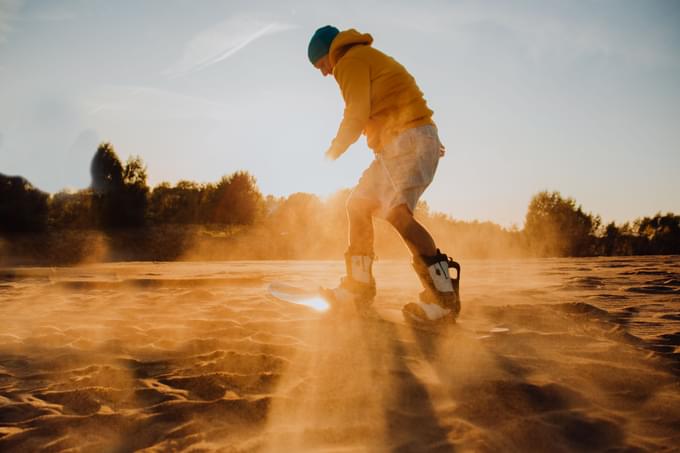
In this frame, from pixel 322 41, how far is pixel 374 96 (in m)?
0.62

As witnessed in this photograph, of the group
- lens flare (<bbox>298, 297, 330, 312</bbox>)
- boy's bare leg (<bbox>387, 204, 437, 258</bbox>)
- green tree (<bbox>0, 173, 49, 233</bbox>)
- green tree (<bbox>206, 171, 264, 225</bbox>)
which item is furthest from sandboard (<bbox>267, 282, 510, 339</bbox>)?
green tree (<bbox>206, 171, 264, 225</bbox>)

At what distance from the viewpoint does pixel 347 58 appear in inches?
111

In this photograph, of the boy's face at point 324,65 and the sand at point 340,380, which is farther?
the boy's face at point 324,65

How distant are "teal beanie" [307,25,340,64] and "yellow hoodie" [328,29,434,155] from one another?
161 millimetres

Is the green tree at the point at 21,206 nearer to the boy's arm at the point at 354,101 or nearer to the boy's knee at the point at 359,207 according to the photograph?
the boy's knee at the point at 359,207

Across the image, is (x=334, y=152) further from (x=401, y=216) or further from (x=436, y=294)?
(x=436, y=294)

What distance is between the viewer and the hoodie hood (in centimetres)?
289

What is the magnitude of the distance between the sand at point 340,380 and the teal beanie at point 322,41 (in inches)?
71.7

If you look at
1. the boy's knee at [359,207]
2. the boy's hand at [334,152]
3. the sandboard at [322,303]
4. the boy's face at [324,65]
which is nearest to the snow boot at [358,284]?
the sandboard at [322,303]

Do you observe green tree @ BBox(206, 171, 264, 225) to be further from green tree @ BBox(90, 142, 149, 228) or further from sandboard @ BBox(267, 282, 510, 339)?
sandboard @ BBox(267, 282, 510, 339)

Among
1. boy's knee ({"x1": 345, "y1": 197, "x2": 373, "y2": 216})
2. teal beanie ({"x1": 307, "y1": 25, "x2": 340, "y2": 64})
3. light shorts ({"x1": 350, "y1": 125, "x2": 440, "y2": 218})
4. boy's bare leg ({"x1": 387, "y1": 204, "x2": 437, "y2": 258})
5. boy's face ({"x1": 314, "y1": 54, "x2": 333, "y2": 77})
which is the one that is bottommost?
boy's bare leg ({"x1": 387, "y1": 204, "x2": 437, "y2": 258})

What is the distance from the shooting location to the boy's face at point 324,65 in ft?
10.2

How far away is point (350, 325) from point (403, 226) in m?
0.67

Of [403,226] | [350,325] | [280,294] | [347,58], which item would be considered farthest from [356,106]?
[280,294]
